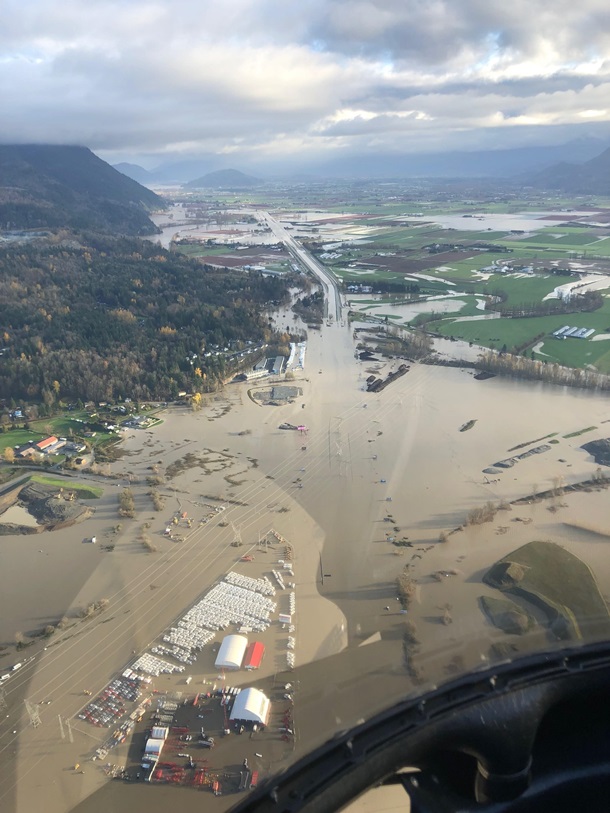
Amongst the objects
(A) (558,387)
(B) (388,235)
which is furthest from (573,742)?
(B) (388,235)

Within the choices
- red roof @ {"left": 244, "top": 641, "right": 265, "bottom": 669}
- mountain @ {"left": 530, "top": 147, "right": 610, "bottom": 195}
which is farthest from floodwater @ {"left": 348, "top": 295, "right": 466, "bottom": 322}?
mountain @ {"left": 530, "top": 147, "right": 610, "bottom": 195}

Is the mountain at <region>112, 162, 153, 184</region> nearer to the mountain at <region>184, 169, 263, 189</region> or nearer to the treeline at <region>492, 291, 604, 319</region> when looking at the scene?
the mountain at <region>184, 169, 263, 189</region>

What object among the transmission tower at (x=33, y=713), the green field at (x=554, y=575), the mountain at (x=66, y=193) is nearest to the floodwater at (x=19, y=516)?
the transmission tower at (x=33, y=713)

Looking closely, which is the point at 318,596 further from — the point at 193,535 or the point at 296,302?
the point at 296,302

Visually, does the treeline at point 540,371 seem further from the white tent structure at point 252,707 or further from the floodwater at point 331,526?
the white tent structure at point 252,707

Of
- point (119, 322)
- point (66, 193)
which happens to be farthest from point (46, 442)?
point (66, 193)

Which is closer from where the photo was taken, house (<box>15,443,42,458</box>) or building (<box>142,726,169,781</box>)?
building (<box>142,726,169,781</box>)
